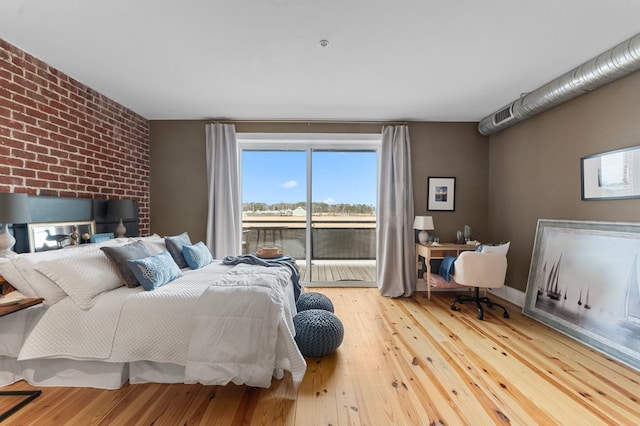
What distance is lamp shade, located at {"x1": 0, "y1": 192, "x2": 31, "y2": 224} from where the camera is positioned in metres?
2.04

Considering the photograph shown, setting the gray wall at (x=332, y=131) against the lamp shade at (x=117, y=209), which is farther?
the gray wall at (x=332, y=131)

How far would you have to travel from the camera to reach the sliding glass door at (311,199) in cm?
486

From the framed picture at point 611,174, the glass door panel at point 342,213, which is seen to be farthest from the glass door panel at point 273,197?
the framed picture at point 611,174

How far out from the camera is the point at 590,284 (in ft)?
9.46

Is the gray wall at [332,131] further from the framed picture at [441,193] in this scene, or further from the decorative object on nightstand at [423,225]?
the decorative object on nightstand at [423,225]

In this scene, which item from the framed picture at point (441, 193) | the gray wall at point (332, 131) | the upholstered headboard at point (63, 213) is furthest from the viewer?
the framed picture at point (441, 193)

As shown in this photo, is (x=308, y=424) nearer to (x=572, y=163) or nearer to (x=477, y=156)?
(x=572, y=163)

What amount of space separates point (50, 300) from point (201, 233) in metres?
2.52

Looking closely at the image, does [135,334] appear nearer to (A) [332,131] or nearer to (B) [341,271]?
(B) [341,271]

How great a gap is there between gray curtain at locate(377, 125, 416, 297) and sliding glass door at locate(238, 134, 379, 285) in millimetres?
344

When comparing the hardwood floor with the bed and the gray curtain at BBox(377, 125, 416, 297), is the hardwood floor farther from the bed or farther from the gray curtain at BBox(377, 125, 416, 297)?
the gray curtain at BBox(377, 125, 416, 297)

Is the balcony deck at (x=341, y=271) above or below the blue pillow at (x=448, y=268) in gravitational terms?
below

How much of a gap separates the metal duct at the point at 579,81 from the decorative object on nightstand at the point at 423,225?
1.58m

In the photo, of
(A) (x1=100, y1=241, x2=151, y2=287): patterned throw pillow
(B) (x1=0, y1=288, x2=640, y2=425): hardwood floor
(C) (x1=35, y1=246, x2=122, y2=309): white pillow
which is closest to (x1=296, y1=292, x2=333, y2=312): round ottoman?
(B) (x1=0, y1=288, x2=640, y2=425): hardwood floor
